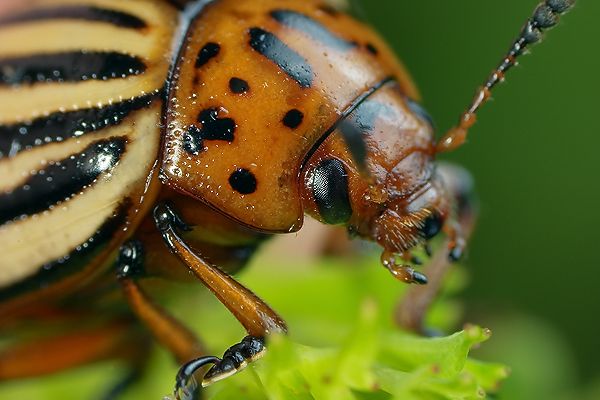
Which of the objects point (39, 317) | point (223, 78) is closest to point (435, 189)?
point (223, 78)

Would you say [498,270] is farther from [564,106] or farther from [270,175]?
[270,175]

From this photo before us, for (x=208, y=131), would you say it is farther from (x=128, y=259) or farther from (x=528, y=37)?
(x=528, y=37)

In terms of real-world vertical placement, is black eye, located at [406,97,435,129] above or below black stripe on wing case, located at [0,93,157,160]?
above

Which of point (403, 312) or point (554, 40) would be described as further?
point (554, 40)

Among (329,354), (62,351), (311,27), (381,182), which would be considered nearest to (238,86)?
(311,27)

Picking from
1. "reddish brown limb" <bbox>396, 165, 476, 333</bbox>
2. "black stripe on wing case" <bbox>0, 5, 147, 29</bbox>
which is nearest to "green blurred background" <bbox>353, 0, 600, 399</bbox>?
"reddish brown limb" <bbox>396, 165, 476, 333</bbox>

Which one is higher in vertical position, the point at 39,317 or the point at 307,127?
the point at 307,127

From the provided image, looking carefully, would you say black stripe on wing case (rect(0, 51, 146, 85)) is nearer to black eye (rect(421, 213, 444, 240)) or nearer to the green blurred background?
black eye (rect(421, 213, 444, 240))
